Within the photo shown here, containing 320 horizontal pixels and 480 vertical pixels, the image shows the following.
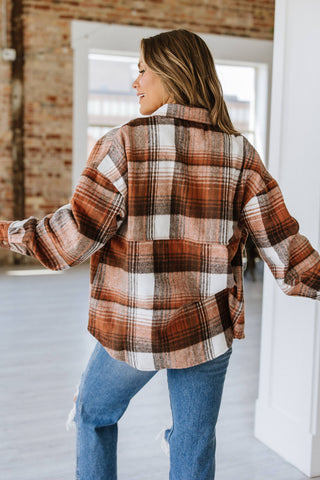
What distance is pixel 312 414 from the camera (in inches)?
86.8

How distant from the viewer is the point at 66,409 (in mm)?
2795

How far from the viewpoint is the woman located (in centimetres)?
123

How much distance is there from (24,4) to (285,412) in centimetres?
567

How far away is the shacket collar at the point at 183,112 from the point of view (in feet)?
4.16

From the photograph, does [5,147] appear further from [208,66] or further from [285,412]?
[208,66]

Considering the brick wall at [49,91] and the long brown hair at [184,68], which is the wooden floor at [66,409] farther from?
the brick wall at [49,91]

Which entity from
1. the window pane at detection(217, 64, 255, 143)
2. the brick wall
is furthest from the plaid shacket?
the window pane at detection(217, 64, 255, 143)

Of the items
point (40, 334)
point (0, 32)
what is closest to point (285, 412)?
point (40, 334)

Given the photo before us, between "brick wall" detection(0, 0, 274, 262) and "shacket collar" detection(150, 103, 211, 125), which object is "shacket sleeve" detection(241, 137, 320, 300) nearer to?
"shacket collar" detection(150, 103, 211, 125)

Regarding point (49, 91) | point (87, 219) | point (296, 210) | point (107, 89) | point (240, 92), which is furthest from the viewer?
point (240, 92)

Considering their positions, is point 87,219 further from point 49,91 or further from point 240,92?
point 240,92

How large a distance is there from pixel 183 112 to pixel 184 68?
10 cm

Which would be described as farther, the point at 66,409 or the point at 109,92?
the point at 109,92

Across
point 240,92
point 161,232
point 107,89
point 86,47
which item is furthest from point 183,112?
point 240,92
